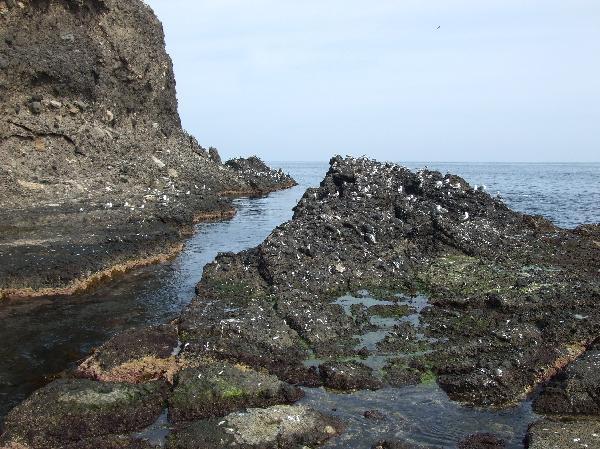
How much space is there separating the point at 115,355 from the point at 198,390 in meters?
2.57

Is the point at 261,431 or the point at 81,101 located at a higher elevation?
the point at 81,101

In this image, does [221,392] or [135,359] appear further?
[135,359]

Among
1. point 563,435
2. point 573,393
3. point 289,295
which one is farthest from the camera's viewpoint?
point 289,295

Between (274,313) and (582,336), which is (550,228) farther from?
(274,313)

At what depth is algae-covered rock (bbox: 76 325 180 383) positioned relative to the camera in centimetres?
1123

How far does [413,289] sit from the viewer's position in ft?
55.7

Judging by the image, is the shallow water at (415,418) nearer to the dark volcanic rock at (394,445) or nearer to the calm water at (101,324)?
the calm water at (101,324)

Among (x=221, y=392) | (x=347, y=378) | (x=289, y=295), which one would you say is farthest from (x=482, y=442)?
(x=289, y=295)

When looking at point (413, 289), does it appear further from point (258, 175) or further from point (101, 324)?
point (258, 175)

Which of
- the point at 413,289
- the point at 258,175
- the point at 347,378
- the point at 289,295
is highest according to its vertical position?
the point at 258,175

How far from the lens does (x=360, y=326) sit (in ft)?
45.9

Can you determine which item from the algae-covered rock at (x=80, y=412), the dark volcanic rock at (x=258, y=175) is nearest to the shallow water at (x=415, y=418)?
the algae-covered rock at (x=80, y=412)

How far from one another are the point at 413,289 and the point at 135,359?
339 inches

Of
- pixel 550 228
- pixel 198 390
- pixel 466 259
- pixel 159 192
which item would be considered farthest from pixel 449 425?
pixel 159 192
